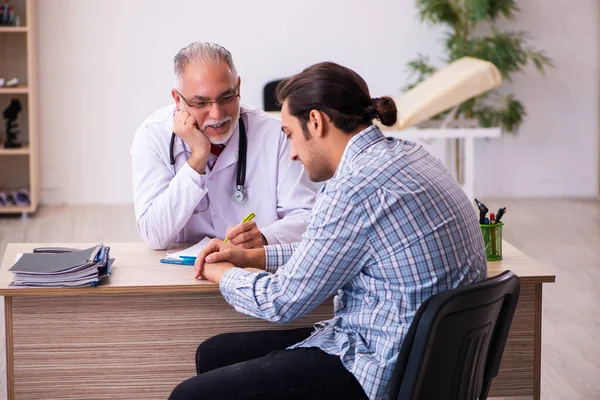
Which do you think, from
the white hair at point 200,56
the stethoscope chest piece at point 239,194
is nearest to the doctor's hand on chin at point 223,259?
the stethoscope chest piece at point 239,194

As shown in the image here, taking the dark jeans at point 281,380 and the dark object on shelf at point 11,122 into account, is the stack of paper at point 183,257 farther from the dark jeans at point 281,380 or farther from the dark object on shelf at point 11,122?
the dark object on shelf at point 11,122

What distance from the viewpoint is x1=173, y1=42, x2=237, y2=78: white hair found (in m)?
2.44

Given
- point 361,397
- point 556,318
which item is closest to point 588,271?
point 556,318

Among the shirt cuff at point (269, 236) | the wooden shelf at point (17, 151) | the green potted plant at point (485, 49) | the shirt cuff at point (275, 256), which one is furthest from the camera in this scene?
the green potted plant at point (485, 49)

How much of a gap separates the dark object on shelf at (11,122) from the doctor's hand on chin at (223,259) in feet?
13.1

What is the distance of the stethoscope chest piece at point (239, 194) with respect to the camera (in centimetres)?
258

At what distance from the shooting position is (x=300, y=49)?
611 centimetres

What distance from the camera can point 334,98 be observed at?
69.1 inches

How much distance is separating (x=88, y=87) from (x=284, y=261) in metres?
4.24

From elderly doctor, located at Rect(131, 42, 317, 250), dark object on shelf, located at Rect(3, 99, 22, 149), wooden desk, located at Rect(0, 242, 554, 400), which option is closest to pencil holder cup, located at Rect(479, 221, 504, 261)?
wooden desk, located at Rect(0, 242, 554, 400)

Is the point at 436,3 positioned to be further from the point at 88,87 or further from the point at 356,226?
the point at 356,226

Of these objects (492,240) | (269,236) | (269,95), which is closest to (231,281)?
(269,236)

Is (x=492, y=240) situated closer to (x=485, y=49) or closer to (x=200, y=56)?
(x=200, y=56)

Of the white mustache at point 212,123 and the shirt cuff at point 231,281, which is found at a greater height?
the white mustache at point 212,123
